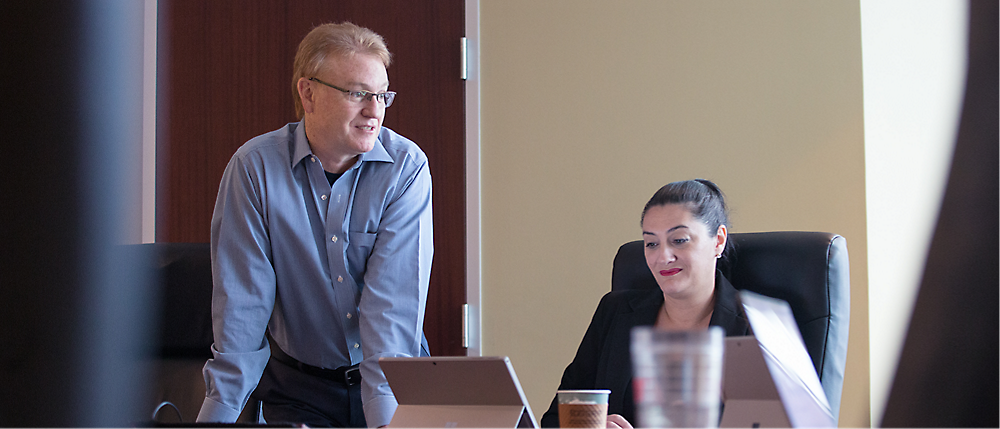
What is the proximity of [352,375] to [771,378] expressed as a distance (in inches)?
43.5

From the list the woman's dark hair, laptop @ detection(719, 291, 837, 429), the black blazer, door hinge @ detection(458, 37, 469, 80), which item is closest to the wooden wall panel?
door hinge @ detection(458, 37, 469, 80)

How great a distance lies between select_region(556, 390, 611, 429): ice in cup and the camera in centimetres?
111

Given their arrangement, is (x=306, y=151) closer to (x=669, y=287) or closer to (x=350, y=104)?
(x=350, y=104)

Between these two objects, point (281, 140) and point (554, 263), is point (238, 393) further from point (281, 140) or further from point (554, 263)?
point (554, 263)

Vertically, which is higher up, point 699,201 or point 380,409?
point 699,201

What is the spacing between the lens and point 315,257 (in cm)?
179

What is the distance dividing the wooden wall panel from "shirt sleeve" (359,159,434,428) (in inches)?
39.7

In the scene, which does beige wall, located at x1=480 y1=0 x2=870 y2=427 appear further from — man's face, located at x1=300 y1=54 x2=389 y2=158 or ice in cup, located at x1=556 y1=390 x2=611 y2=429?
ice in cup, located at x1=556 y1=390 x2=611 y2=429

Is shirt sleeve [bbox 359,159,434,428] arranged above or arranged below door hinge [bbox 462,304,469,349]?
above

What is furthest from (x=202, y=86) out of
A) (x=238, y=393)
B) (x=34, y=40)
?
(x=34, y=40)

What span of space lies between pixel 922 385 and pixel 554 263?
2.63 metres

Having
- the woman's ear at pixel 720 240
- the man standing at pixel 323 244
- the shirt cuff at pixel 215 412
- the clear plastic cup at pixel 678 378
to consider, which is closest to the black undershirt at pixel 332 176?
the man standing at pixel 323 244

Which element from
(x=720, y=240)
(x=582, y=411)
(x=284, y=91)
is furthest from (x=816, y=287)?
(x=284, y=91)

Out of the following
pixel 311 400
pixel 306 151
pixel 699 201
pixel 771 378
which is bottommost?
pixel 311 400
